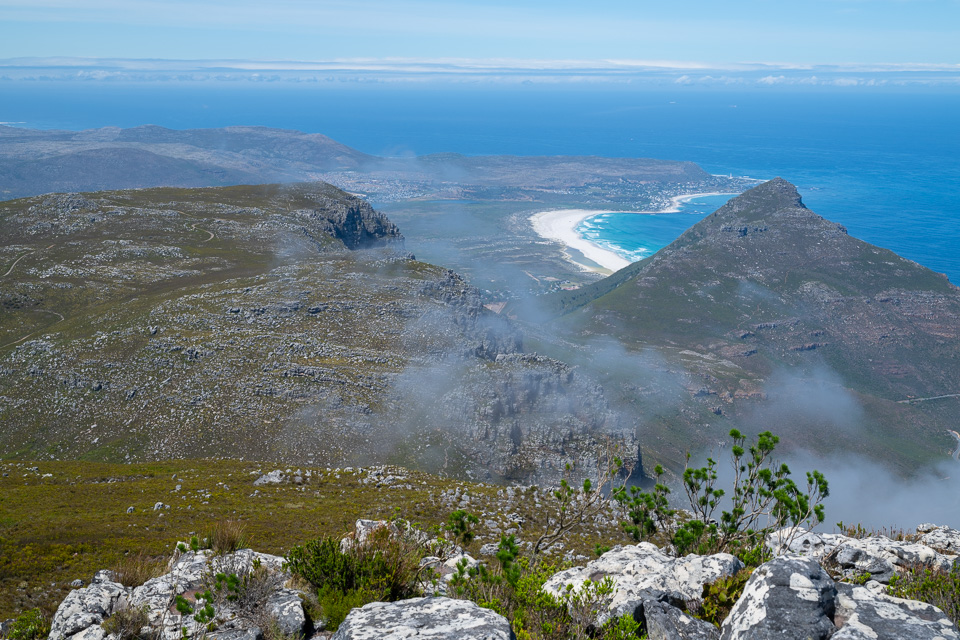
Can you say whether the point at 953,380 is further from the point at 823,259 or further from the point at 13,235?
the point at 13,235

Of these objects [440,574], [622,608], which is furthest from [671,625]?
[440,574]

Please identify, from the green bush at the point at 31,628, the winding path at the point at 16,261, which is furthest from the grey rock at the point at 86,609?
the winding path at the point at 16,261

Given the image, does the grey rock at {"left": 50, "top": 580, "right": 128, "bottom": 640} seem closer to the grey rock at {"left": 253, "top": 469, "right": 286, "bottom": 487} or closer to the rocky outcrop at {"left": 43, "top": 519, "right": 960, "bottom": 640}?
the rocky outcrop at {"left": 43, "top": 519, "right": 960, "bottom": 640}

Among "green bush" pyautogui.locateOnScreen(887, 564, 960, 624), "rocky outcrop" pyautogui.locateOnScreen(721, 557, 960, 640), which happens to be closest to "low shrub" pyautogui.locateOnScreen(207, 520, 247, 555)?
"rocky outcrop" pyautogui.locateOnScreen(721, 557, 960, 640)

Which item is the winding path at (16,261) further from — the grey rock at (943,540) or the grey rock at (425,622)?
→ the grey rock at (943,540)

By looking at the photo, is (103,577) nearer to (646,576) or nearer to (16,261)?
(646,576)

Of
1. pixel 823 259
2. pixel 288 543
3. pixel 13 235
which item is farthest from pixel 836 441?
pixel 13 235
